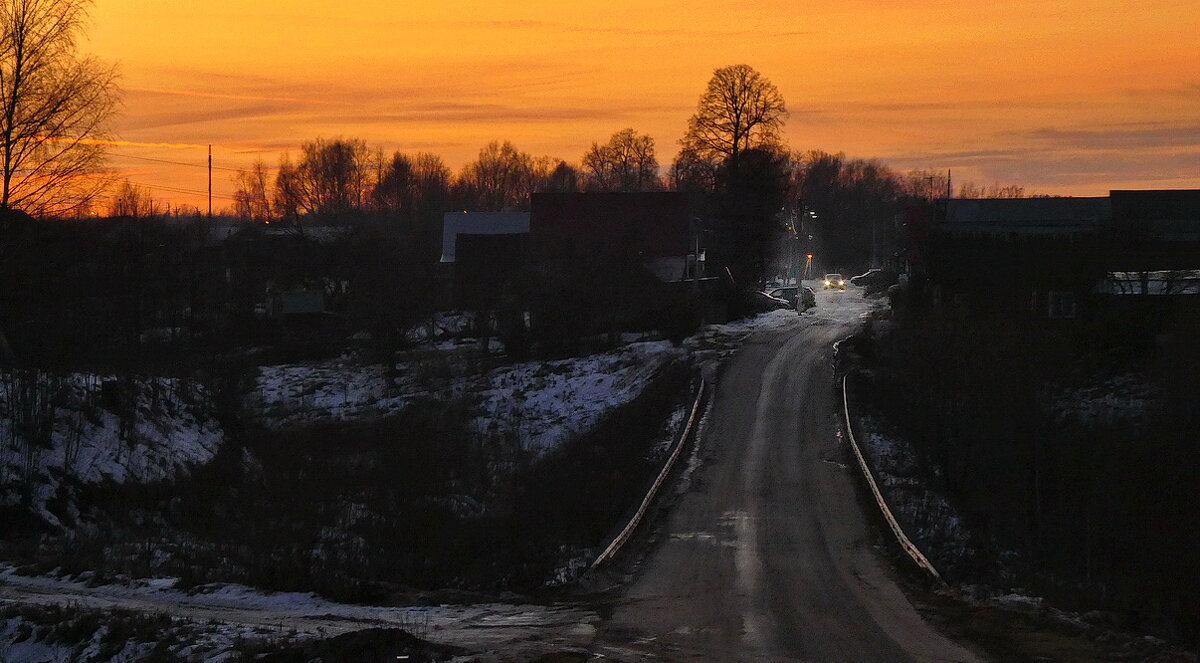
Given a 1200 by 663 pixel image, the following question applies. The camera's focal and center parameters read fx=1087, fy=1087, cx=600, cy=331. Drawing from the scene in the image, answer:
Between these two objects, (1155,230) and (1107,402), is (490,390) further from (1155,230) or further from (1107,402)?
(1155,230)

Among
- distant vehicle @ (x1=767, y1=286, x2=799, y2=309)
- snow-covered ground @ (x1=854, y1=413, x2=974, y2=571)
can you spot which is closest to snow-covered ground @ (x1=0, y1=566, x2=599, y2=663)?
snow-covered ground @ (x1=854, y1=413, x2=974, y2=571)

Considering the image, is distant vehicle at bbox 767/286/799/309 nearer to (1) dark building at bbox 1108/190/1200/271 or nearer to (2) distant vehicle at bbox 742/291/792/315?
(2) distant vehicle at bbox 742/291/792/315

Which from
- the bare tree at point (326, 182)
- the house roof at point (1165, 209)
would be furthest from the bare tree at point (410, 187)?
the house roof at point (1165, 209)

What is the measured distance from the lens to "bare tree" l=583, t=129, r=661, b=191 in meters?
179

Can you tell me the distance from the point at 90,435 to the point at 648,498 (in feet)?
41.0

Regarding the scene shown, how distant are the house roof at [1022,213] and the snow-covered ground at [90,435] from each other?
51.2m

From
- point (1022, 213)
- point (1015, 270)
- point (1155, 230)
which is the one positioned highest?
point (1022, 213)

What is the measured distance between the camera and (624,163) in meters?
→ 180

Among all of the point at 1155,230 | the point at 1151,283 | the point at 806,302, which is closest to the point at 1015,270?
the point at 1151,283

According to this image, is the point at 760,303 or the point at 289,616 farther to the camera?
the point at 760,303

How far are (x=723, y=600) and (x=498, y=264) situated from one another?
51763 millimetres

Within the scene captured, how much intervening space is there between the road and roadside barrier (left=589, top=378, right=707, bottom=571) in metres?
0.61

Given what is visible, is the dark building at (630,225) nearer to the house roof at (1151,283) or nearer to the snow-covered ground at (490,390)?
the snow-covered ground at (490,390)

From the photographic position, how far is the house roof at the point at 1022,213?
222 ft
